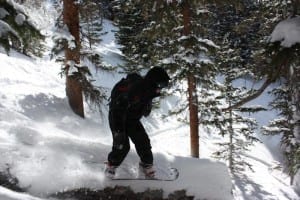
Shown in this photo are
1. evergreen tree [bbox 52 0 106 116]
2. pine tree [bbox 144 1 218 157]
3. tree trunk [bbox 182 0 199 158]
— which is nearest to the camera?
evergreen tree [bbox 52 0 106 116]

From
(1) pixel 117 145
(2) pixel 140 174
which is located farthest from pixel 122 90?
(2) pixel 140 174

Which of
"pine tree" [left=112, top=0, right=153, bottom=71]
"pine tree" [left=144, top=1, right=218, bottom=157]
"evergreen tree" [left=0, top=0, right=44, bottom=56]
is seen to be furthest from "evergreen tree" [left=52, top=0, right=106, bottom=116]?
"pine tree" [left=112, top=0, right=153, bottom=71]

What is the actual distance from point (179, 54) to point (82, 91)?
4028 millimetres

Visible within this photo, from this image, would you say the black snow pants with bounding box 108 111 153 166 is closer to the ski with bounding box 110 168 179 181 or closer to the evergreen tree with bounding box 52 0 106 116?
the ski with bounding box 110 168 179 181

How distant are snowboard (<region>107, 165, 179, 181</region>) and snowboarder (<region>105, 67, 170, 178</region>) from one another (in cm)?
14

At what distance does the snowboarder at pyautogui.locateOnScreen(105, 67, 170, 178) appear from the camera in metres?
7.26

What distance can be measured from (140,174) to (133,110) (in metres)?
1.34

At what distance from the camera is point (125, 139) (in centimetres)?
752

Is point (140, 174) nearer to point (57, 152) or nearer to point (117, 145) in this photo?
point (117, 145)

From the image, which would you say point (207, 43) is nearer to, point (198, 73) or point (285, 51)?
point (198, 73)

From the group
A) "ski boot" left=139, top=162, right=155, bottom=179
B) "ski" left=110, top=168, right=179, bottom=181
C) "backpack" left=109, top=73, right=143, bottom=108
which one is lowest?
"ski" left=110, top=168, right=179, bottom=181

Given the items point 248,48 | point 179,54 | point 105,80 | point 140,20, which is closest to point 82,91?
point 179,54

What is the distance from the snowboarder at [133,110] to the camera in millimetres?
7258

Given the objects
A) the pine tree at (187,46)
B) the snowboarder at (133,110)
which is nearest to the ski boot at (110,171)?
the snowboarder at (133,110)
